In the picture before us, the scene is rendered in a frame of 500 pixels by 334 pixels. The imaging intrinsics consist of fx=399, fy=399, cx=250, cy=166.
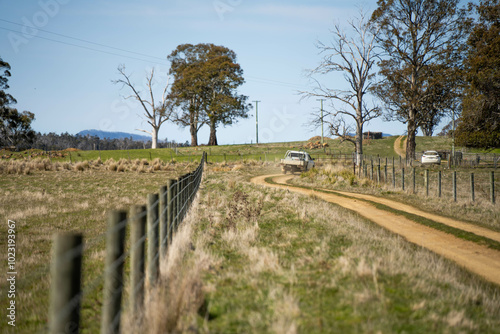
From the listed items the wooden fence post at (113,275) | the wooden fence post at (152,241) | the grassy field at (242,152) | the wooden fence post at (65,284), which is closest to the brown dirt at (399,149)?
the grassy field at (242,152)

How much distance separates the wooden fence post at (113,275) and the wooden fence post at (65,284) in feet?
2.12

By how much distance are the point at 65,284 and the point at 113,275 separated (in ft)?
2.82

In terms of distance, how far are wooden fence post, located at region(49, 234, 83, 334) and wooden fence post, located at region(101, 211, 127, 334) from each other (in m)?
0.65

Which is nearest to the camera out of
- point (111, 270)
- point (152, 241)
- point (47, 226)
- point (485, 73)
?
point (111, 270)

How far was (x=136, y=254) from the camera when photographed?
13.5 feet

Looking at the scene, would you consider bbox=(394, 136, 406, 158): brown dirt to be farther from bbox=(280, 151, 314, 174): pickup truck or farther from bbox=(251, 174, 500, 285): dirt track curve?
bbox=(251, 174, 500, 285): dirt track curve

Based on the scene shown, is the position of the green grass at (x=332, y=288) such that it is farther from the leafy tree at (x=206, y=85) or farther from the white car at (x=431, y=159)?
the leafy tree at (x=206, y=85)

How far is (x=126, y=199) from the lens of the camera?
18.0m

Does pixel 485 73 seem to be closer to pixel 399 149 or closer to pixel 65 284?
pixel 65 284

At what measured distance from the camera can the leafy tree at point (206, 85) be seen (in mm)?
62938

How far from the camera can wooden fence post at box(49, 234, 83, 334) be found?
2.48 m

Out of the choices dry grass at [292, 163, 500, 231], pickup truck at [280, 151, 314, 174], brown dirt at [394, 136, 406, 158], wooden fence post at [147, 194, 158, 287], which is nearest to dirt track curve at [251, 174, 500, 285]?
dry grass at [292, 163, 500, 231]

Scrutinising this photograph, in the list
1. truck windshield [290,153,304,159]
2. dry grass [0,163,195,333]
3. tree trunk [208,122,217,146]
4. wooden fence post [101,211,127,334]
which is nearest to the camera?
wooden fence post [101,211,127,334]

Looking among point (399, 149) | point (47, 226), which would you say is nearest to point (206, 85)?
point (399, 149)
